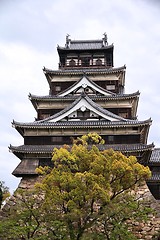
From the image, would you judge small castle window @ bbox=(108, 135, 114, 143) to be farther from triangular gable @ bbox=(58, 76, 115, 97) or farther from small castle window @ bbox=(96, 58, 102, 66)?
small castle window @ bbox=(96, 58, 102, 66)

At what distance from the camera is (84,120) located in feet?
71.7

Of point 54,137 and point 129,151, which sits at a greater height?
point 54,137

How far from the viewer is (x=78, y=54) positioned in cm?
2934

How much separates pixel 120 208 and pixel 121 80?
1618 cm

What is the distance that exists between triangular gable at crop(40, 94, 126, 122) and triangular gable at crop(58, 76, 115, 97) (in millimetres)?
2729

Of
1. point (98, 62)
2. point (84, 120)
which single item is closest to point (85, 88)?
point (84, 120)

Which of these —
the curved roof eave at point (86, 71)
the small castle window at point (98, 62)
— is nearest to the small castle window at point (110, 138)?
the curved roof eave at point (86, 71)

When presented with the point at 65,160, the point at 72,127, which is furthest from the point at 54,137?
the point at 65,160

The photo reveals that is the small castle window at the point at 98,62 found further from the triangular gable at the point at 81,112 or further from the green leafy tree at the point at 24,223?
the green leafy tree at the point at 24,223

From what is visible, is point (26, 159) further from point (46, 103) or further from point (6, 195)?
point (46, 103)

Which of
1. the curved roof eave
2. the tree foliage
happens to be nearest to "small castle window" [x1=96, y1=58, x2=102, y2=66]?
the curved roof eave

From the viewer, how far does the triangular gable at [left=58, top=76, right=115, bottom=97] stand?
81.0 ft

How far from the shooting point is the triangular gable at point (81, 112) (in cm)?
2155

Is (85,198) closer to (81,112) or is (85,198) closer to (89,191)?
(89,191)
